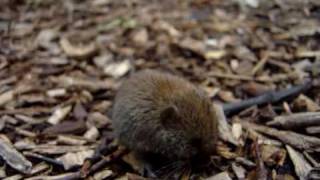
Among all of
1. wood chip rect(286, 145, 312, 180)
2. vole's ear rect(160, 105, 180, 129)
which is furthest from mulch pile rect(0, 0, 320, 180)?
vole's ear rect(160, 105, 180, 129)

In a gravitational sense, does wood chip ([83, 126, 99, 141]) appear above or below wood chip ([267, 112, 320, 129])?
below

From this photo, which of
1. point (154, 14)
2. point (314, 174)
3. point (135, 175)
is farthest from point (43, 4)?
point (314, 174)

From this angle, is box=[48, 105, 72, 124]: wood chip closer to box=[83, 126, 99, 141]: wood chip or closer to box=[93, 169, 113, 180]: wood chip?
box=[83, 126, 99, 141]: wood chip

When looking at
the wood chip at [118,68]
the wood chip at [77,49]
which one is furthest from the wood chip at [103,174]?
the wood chip at [77,49]

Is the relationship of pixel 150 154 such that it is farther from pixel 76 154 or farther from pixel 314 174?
pixel 314 174

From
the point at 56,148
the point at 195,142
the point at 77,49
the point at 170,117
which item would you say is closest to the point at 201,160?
the point at 195,142

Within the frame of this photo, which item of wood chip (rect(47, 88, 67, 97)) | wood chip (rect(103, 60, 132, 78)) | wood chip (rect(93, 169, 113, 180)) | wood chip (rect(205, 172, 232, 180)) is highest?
wood chip (rect(103, 60, 132, 78))

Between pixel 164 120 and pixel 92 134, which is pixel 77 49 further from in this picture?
pixel 164 120
